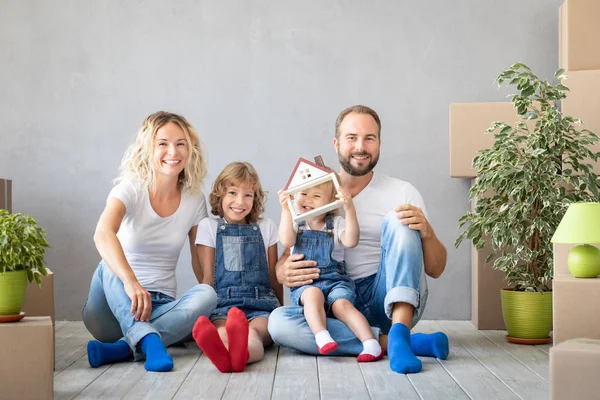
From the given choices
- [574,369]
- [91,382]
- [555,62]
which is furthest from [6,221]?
[555,62]

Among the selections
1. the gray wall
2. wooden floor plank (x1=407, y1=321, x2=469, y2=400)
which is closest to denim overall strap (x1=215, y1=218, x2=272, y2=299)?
wooden floor plank (x1=407, y1=321, x2=469, y2=400)

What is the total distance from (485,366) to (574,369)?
32.3 inches

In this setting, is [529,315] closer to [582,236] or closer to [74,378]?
[582,236]

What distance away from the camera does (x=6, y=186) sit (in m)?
3.36

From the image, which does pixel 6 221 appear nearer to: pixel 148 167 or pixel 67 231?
pixel 148 167

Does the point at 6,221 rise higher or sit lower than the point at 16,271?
higher

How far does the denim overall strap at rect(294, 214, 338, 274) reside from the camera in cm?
278

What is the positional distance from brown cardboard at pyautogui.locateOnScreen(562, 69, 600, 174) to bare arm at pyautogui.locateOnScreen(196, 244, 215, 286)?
153cm

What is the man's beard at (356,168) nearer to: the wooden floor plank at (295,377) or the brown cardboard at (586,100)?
the wooden floor plank at (295,377)

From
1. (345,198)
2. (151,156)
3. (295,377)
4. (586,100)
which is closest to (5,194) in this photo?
(151,156)

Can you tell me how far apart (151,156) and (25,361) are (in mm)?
1083

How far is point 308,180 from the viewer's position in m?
2.73

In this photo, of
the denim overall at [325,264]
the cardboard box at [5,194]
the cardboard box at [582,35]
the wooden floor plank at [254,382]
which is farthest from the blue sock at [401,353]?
the cardboard box at [5,194]

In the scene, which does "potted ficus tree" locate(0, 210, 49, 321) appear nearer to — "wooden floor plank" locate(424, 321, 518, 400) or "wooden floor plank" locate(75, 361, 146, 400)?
"wooden floor plank" locate(75, 361, 146, 400)
